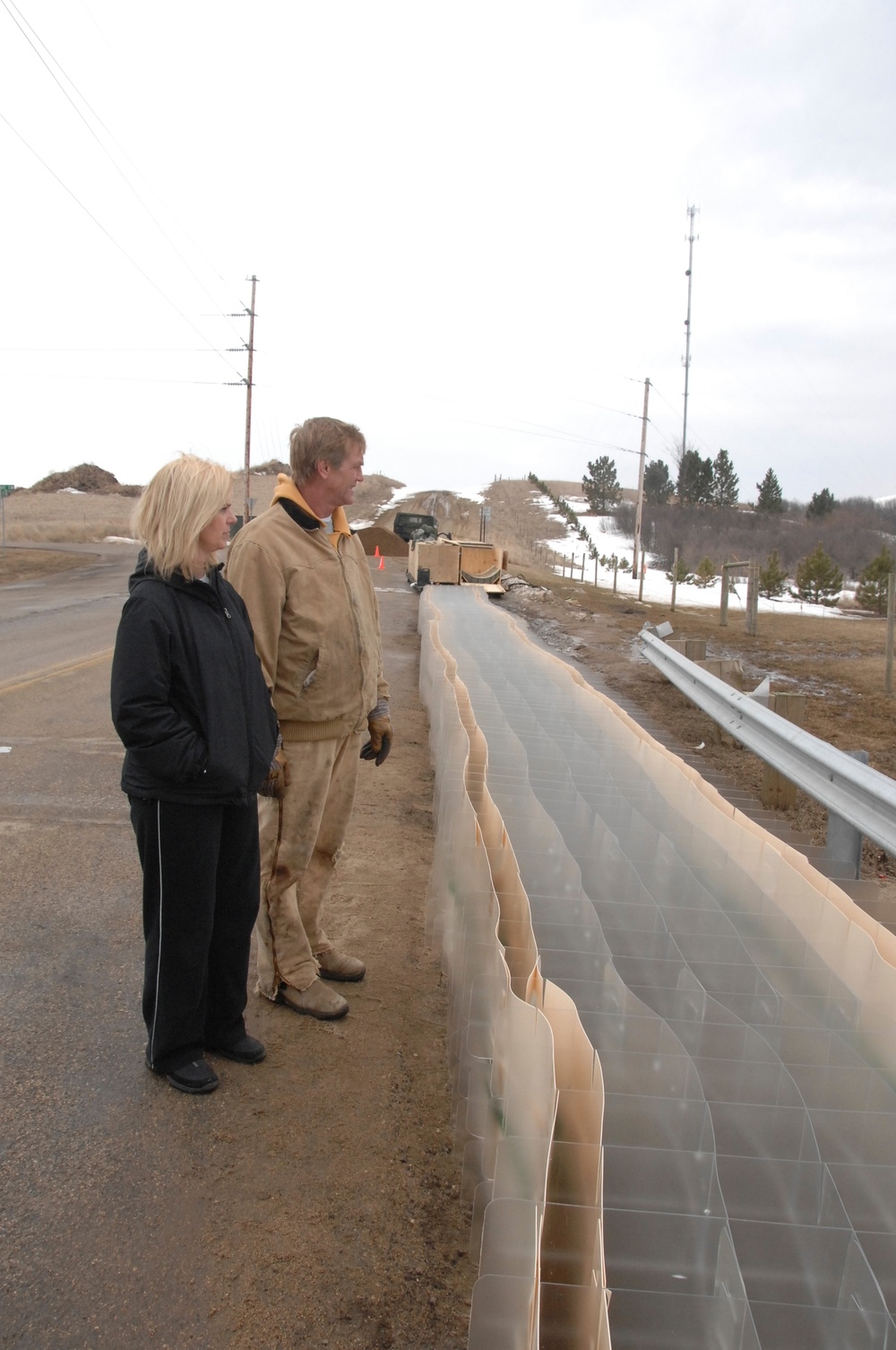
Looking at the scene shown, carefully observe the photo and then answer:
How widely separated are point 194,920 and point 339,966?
99 cm

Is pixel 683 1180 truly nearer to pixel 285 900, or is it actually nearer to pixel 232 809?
pixel 232 809

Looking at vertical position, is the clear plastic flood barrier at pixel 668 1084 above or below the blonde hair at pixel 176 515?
below

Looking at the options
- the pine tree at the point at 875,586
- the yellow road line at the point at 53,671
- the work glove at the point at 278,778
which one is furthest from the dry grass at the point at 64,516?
the work glove at the point at 278,778

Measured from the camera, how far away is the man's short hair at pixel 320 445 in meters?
3.42

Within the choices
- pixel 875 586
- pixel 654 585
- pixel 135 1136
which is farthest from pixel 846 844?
pixel 654 585

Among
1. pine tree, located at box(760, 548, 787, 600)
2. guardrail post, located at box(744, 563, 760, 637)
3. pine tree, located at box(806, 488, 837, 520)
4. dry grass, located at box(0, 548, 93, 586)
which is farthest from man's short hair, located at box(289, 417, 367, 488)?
pine tree, located at box(806, 488, 837, 520)

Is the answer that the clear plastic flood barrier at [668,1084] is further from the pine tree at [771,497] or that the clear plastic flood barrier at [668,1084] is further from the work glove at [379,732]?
the pine tree at [771,497]

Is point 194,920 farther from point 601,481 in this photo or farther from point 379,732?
point 601,481

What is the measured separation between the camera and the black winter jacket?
2.81m

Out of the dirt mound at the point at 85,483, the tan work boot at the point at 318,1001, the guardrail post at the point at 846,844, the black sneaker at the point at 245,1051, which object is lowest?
the black sneaker at the point at 245,1051

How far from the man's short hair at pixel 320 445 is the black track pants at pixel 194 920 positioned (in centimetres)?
113

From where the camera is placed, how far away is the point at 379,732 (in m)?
3.88

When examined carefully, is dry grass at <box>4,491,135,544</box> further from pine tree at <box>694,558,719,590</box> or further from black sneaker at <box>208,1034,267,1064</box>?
black sneaker at <box>208,1034,267,1064</box>

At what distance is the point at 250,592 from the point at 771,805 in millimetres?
4120
